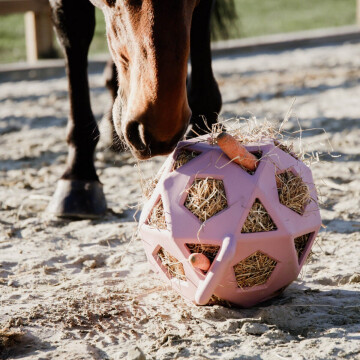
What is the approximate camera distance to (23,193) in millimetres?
3473

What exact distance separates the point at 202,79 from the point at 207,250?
1595 mm

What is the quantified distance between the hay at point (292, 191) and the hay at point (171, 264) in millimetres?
372

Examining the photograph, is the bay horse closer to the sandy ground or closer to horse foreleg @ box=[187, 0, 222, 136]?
the sandy ground

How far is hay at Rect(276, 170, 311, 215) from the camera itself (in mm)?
1954

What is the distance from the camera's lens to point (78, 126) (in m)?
3.29

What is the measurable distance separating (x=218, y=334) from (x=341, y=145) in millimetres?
2571

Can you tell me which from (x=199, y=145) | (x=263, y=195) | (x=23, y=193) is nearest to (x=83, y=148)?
(x=23, y=193)

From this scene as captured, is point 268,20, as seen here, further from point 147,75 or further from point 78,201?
point 147,75

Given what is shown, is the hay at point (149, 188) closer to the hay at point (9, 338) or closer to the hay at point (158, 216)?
the hay at point (158, 216)

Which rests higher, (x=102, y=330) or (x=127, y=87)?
(x=127, y=87)

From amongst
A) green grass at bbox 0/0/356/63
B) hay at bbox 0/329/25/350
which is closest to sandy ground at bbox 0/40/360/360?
hay at bbox 0/329/25/350

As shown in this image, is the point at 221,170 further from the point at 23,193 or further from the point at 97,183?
the point at 23,193

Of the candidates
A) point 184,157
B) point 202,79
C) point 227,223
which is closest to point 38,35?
point 202,79

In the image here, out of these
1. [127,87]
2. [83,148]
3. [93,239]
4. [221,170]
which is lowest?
[93,239]
